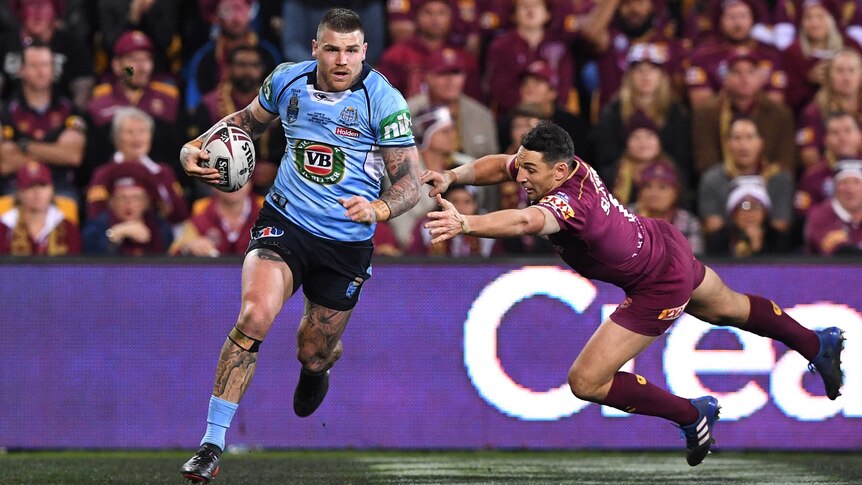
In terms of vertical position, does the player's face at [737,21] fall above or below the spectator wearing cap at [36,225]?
above

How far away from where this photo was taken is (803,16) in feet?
44.4

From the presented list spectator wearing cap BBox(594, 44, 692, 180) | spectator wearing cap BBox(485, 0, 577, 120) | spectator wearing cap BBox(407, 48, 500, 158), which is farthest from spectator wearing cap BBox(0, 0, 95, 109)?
spectator wearing cap BBox(594, 44, 692, 180)

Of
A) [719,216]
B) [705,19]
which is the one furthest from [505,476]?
[705,19]

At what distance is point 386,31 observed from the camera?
13.5 metres

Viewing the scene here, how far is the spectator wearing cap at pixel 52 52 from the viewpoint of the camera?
42.2 ft

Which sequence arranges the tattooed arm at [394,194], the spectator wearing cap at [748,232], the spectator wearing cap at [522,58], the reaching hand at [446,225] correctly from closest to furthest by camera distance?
the reaching hand at [446,225] < the tattooed arm at [394,194] < the spectator wearing cap at [748,232] < the spectator wearing cap at [522,58]

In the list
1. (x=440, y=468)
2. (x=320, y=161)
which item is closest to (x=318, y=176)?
(x=320, y=161)

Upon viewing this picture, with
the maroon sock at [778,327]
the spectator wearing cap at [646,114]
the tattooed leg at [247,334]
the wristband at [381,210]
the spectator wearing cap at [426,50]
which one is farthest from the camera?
the spectator wearing cap at [426,50]

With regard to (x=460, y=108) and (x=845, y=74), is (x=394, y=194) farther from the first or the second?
(x=845, y=74)

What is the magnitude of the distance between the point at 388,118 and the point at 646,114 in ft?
16.3

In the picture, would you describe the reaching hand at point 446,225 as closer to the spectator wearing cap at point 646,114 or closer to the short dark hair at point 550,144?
the short dark hair at point 550,144

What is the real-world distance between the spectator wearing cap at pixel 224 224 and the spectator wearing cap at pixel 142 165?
16.0 inches

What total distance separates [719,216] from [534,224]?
4.83 m

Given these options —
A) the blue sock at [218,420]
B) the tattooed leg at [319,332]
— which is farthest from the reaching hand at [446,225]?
the tattooed leg at [319,332]
